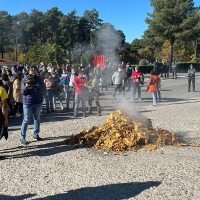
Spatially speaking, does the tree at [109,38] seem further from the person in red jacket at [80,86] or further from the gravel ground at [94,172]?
the gravel ground at [94,172]

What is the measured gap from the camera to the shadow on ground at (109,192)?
15.5 feet

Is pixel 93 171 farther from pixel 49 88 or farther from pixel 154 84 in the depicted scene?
pixel 154 84

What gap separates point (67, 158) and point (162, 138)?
2251mm

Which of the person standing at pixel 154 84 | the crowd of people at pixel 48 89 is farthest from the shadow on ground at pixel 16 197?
the person standing at pixel 154 84

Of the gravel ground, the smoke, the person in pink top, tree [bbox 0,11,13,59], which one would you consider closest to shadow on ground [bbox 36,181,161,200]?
the gravel ground

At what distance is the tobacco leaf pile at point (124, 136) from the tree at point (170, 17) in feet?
128

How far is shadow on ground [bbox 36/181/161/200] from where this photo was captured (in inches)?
186

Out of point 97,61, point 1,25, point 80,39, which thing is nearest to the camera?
point 97,61

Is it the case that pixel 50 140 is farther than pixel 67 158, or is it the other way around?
pixel 50 140

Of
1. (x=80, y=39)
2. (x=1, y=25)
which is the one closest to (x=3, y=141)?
(x=80, y=39)

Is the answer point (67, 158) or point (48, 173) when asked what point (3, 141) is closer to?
point (67, 158)

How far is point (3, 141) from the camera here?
26.2 ft

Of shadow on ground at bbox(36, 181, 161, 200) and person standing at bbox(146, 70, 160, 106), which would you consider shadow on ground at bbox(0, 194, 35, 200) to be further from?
person standing at bbox(146, 70, 160, 106)

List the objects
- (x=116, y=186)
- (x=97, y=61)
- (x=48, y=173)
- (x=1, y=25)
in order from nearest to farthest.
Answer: (x=116, y=186)
(x=48, y=173)
(x=97, y=61)
(x=1, y=25)
